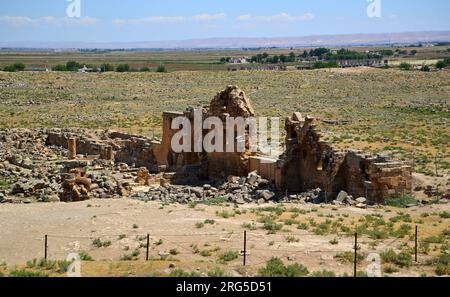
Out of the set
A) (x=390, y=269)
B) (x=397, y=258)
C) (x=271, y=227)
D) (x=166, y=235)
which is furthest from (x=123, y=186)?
(x=390, y=269)

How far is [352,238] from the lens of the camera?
15555mm

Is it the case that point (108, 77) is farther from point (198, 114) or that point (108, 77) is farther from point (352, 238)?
point (352, 238)

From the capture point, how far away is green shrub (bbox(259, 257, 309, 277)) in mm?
12570

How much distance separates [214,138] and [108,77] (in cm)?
6941

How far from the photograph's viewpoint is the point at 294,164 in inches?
933

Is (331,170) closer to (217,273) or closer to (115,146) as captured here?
(217,273)

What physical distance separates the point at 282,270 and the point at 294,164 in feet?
36.9

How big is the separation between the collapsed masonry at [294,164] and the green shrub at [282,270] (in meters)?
8.29

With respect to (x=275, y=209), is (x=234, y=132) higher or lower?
higher

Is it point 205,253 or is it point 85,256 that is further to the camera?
point 205,253

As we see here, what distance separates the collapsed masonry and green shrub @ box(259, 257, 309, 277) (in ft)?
27.2

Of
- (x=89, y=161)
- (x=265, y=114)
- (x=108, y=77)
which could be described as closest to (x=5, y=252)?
(x=89, y=161)

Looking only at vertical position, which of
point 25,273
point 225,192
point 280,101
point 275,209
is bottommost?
point 225,192

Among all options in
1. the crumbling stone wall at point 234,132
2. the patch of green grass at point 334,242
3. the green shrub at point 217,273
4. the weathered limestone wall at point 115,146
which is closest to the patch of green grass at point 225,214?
the patch of green grass at point 334,242
